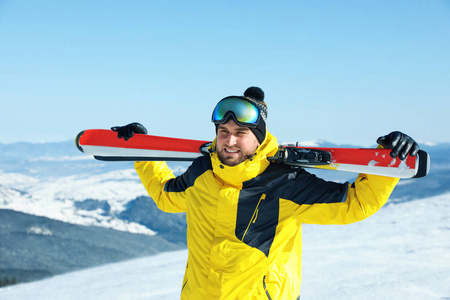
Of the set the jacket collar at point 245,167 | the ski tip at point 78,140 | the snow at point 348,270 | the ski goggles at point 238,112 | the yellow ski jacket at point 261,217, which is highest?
the ski goggles at point 238,112

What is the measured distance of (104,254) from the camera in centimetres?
3500

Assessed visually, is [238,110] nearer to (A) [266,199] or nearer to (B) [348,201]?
(A) [266,199]

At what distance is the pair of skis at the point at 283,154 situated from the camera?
2.17m

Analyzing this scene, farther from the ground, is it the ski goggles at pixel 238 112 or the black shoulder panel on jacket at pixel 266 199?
the ski goggles at pixel 238 112

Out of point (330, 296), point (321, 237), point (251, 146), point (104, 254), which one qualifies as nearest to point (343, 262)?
point (330, 296)

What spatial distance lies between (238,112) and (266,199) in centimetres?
56

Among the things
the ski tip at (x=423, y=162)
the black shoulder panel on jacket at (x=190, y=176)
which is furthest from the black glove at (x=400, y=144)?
the black shoulder panel on jacket at (x=190, y=176)

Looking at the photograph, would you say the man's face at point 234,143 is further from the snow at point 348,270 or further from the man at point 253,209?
the snow at point 348,270

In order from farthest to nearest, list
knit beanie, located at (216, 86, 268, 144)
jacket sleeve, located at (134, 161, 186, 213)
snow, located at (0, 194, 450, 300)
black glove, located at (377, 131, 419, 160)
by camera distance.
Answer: snow, located at (0, 194, 450, 300)
jacket sleeve, located at (134, 161, 186, 213)
knit beanie, located at (216, 86, 268, 144)
black glove, located at (377, 131, 419, 160)

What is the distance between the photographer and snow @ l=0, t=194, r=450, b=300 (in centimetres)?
430

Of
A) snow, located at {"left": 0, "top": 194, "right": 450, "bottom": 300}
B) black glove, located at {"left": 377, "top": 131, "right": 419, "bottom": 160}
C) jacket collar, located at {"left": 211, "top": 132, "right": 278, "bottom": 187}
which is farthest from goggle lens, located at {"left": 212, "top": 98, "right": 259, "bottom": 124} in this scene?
snow, located at {"left": 0, "top": 194, "right": 450, "bottom": 300}

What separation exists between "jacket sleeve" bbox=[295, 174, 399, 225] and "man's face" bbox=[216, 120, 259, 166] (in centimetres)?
47

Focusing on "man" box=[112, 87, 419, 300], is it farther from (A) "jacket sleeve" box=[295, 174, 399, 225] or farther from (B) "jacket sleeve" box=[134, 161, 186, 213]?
(B) "jacket sleeve" box=[134, 161, 186, 213]

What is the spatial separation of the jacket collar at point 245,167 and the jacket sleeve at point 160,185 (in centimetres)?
47
